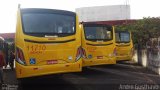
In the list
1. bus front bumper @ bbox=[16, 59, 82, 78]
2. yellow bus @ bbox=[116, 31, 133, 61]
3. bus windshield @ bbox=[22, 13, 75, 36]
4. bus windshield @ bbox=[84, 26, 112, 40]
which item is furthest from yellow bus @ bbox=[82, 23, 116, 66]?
yellow bus @ bbox=[116, 31, 133, 61]

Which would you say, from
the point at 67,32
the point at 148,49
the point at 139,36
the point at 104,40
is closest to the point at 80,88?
the point at 67,32

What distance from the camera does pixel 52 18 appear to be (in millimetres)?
14414

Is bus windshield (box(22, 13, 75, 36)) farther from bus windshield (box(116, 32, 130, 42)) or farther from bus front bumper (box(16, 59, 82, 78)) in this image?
bus windshield (box(116, 32, 130, 42))

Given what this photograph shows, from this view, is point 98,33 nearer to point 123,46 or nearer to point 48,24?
point 48,24

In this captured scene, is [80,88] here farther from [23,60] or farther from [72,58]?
[23,60]

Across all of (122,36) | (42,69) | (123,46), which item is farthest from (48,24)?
(122,36)

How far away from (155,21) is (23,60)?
936 inches

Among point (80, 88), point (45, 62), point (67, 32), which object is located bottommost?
point (80, 88)

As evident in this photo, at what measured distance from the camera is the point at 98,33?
64.4 feet

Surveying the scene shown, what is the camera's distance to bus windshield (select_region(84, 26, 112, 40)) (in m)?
19.3

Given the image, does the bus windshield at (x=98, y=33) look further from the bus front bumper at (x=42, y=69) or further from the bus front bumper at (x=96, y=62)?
the bus front bumper at (x=42, y=69)

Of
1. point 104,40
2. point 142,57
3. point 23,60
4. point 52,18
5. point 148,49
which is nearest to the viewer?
point 23,60

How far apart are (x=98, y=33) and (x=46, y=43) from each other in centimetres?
620

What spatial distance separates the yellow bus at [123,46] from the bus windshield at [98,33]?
5.06m
